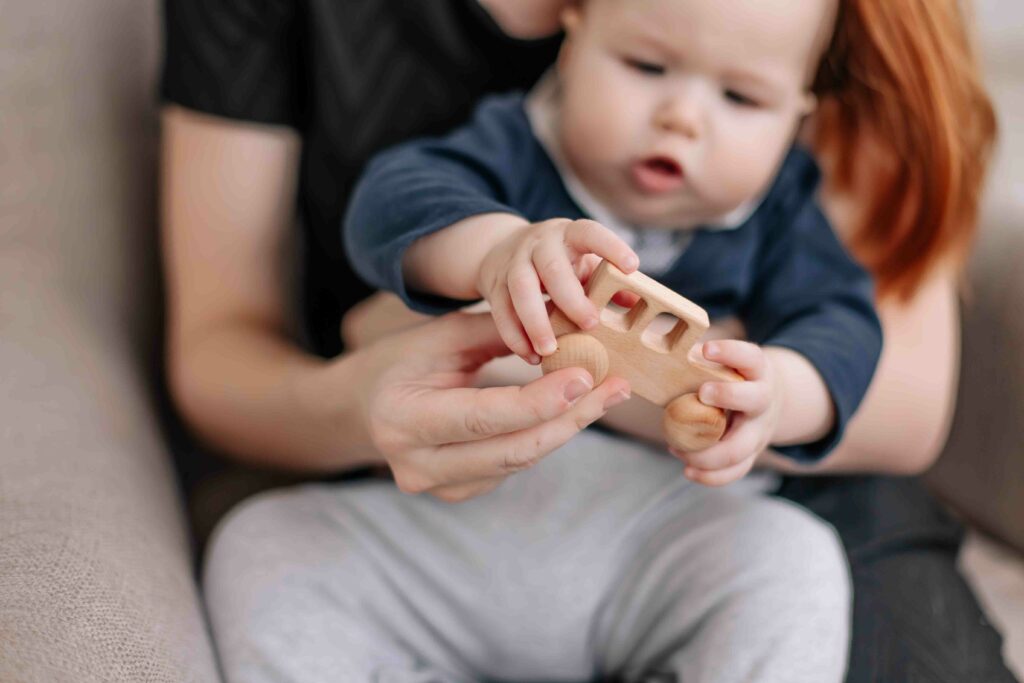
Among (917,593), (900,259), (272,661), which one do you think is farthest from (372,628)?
(900,259)

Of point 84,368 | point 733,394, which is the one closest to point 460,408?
point 733,394

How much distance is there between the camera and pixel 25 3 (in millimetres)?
809

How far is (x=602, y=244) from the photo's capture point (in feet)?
1.47

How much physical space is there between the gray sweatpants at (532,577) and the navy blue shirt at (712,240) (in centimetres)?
8

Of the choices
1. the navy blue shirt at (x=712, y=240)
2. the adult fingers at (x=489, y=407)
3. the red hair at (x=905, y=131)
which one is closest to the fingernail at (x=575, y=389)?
the adult fingers at (x=489, y=407)

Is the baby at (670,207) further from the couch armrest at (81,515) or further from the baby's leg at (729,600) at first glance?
the couch armrest at (81,515)

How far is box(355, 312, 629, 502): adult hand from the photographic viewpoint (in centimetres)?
47

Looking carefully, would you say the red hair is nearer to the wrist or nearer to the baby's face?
the baby's face

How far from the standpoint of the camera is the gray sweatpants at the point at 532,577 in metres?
0.61

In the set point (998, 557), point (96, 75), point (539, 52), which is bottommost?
point (998, 557)

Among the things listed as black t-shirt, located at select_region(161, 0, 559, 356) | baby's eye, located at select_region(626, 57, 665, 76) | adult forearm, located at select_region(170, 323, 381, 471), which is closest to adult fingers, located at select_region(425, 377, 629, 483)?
adult forearm, located at select_region(170, 323, 381, 471)

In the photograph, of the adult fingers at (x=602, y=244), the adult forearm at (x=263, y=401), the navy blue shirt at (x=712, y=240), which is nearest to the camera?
the adult fingers at (x=602, y=244)

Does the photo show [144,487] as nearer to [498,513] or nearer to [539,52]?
[498,513]

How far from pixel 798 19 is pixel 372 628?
47 cm
